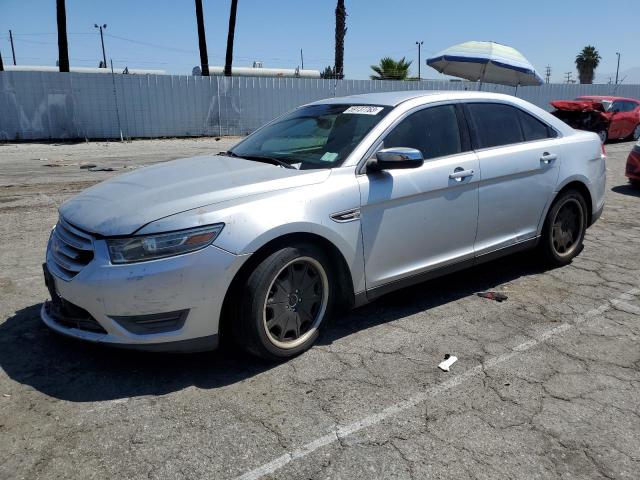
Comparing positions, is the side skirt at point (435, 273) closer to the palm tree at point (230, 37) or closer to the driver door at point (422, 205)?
the driver door at point (422, 205)

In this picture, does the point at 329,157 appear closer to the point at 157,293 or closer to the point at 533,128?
the point at 157,293

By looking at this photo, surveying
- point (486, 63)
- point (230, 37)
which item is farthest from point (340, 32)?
point (486, 63)

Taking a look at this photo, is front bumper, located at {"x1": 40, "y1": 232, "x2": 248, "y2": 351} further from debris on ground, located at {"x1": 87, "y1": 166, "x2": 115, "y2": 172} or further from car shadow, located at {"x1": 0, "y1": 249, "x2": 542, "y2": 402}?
debris on ground, located at {"x1": 87, "y1": 166, "x2": 115, "y2": 172}

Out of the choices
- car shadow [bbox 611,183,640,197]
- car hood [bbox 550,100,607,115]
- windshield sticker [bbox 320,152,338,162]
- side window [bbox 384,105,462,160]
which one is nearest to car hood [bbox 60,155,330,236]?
windshield sticker [bbox 320,152,338,162]

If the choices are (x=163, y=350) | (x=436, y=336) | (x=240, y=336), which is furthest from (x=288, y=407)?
(x=436, y=336)

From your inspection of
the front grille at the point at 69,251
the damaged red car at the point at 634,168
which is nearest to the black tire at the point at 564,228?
the front grille at the point at 69,251

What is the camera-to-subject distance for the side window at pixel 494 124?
183 inches

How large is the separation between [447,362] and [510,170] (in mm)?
1890

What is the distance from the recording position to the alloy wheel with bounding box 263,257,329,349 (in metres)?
3.48

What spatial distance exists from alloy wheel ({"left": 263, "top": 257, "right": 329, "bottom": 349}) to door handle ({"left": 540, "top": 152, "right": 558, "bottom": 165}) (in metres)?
2.47

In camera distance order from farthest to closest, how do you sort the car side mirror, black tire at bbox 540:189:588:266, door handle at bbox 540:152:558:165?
black tire at bbox 540:189:588:266, door handle at bbox 540:152:558:165, the car side mirror

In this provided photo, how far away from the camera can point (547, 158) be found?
16.4 ft

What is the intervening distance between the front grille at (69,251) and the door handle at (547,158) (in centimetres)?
376

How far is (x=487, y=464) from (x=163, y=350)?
1.80 m
